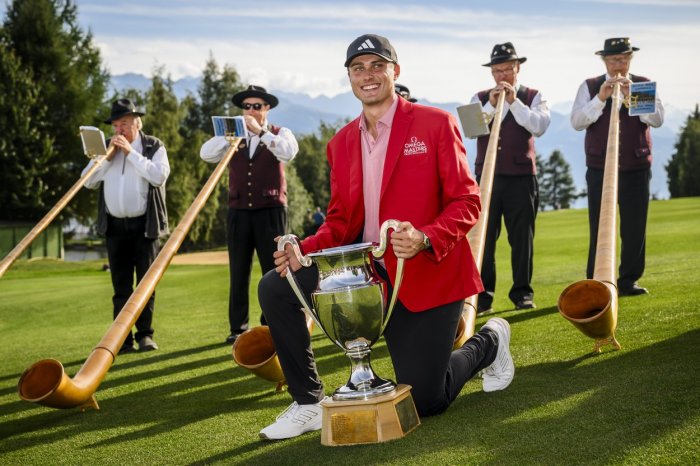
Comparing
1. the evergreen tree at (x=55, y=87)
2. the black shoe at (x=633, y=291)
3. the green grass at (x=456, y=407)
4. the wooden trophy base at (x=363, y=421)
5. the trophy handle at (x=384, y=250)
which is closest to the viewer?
the green grass at (x=456, y=407)

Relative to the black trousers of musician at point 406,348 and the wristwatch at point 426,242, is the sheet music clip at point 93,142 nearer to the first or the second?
the black trousers of musician at point 406,348

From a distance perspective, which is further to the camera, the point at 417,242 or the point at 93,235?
the point at 93,235

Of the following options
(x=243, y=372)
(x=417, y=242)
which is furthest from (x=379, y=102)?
(x=243, y=372)

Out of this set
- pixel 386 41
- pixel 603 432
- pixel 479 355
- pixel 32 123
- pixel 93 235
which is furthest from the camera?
pixel 93 235

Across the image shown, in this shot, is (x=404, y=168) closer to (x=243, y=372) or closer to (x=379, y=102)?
(x=379, y=102)

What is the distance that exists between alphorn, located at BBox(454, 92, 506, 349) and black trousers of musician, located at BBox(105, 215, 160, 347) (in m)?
3.21

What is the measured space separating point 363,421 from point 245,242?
4446 mm

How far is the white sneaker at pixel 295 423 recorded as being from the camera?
450cm

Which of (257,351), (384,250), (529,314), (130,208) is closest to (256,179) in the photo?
(130,208)

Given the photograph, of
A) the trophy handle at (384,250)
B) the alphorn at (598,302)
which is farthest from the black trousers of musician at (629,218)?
the trophy handle at (384,250)

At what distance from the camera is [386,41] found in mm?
4617

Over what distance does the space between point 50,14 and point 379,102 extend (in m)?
43.2

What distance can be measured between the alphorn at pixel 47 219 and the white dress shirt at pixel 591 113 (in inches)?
168

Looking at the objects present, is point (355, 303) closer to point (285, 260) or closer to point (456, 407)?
point (285, 260)
